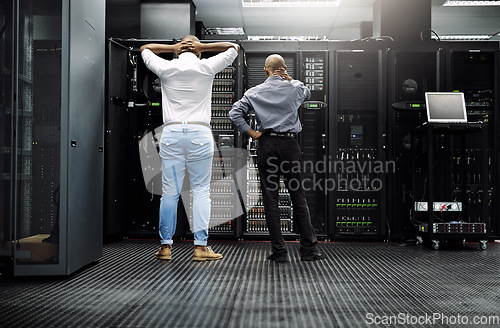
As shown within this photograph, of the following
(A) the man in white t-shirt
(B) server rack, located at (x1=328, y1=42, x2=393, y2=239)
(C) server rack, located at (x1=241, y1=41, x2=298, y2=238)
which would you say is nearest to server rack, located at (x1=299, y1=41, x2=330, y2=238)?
(B) server rack, located at (x1=328, y1=42, x2=393, y2=239)

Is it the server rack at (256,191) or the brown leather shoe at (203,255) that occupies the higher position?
the server rack at (256,191)

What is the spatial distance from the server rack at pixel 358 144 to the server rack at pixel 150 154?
1146 millimetres

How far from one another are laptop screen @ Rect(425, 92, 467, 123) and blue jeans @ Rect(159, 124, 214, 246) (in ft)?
8.04

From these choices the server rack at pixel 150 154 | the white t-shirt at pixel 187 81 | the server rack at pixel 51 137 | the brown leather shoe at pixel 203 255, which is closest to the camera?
the server rack at pixel 51 137

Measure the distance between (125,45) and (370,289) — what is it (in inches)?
154

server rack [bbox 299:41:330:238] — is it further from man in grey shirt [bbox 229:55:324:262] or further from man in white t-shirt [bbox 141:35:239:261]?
man in white t-shirt [bbox 141:35:239:261]

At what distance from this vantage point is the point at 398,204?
4754 mm

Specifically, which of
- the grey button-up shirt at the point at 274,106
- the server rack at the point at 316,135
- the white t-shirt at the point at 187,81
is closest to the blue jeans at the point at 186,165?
the white t-shirt at the point at 187,81

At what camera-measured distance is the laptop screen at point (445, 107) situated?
435 cm

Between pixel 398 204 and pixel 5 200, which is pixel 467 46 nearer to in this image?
pixel 398 204

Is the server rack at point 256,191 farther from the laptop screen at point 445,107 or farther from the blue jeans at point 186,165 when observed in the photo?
the laptop screen at point 445,107

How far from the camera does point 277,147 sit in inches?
136

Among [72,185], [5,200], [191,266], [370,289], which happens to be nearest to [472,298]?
[370,289]

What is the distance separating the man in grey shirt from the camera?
3457 millimetres
